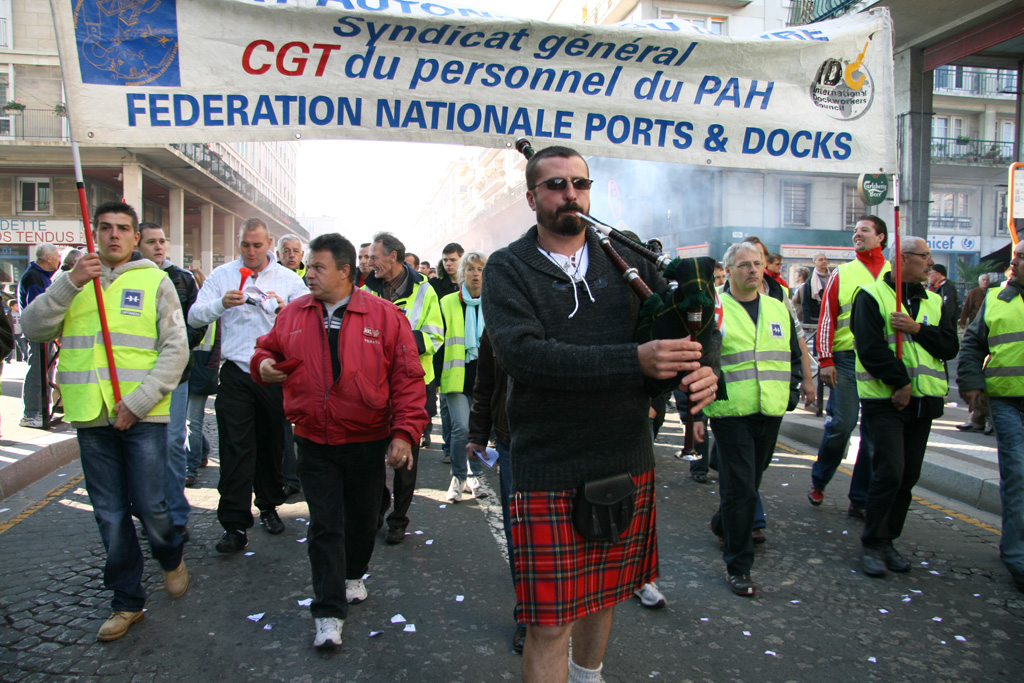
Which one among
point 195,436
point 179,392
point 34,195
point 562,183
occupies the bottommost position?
point 195,436

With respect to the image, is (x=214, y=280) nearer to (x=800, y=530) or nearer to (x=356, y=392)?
(x=356, y=392)

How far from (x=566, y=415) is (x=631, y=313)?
392mm

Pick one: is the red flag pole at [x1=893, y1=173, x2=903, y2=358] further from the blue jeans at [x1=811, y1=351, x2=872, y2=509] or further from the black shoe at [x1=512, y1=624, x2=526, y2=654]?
the black shoe at [x1=512, y1=624, x2=526, y2=654]

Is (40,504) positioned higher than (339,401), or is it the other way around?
(339,401)

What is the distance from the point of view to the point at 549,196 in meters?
2.25

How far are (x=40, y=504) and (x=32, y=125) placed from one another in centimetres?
2515

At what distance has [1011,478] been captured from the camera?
401 cm

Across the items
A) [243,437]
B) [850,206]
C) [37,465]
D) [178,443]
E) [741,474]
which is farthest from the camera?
[850,206]

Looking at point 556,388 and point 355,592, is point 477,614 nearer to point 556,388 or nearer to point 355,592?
point 355,592

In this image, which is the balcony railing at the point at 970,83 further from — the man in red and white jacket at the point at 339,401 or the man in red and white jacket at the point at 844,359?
the man in red and white jacket at the point at 339,401

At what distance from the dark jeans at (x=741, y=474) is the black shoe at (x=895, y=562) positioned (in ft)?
2.92

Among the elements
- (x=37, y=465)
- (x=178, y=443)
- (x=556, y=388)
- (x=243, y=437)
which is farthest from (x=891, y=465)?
(x=37, y=465)

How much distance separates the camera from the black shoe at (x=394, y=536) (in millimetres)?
4543

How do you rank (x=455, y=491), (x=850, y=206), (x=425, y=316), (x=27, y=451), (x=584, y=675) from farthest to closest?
(x=850, y=206) < (x=27, y=451) < (x=455, y=491) < (x=425, y=316) < (x=584, y=675)
